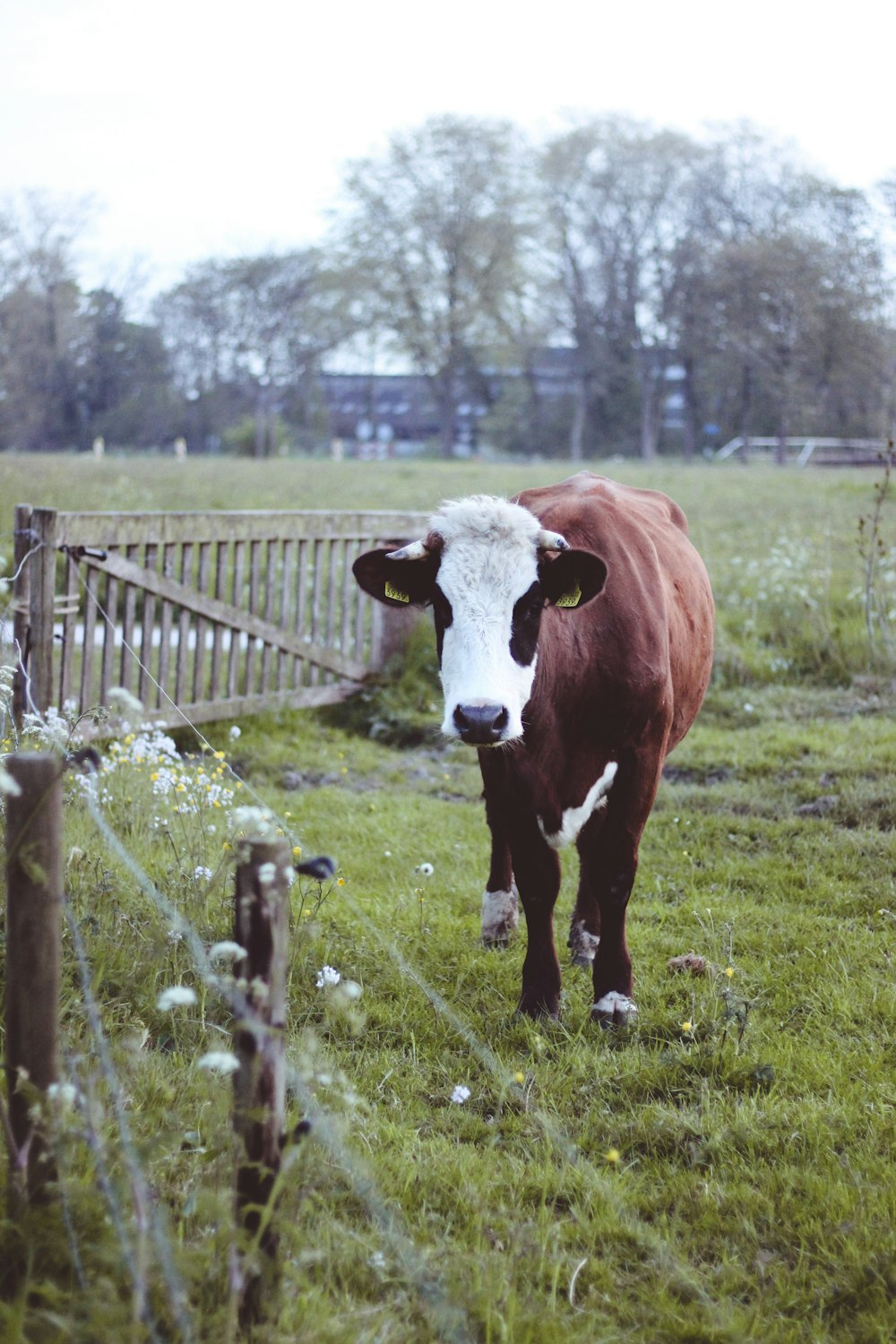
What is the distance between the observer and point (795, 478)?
2455 centimetres

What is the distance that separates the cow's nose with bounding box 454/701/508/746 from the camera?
10.9 feet

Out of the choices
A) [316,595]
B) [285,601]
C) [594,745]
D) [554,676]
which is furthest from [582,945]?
[316,595]

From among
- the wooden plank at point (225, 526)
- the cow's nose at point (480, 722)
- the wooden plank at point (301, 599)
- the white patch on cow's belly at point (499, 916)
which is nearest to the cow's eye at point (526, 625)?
the cow's nose at point (480, 722)

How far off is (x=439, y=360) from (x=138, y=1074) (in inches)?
1894

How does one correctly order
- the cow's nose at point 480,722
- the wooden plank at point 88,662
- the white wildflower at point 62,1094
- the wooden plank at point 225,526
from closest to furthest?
the white wildflower at point 62,1094 → the cow's nose at point 480,722 → the wooden plank at point 88,662 → the wooden plank at point 225,526

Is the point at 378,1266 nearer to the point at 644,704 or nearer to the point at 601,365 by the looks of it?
the point at 644,704

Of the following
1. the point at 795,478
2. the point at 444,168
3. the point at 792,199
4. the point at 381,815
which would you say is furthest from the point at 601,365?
the point at 381,815

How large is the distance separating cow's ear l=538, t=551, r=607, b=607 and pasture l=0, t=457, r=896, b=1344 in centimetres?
118

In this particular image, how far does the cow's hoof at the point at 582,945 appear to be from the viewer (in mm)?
4633

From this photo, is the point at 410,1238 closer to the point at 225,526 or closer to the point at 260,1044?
the point at 260,1044

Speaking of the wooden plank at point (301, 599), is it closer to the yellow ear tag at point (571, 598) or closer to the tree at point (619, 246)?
the yellow ear tag at point (571, 598)

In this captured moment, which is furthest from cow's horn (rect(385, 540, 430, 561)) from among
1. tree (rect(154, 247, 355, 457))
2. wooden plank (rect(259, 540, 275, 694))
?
tree (rect(154, 247, 355, 457))

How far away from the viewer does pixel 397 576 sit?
12.8 ft

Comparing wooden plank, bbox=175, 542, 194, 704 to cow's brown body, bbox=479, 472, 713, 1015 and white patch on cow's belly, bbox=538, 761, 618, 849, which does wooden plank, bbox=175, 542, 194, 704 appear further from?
white patch on cow's belly, bbox=538, 761, 618, 849
